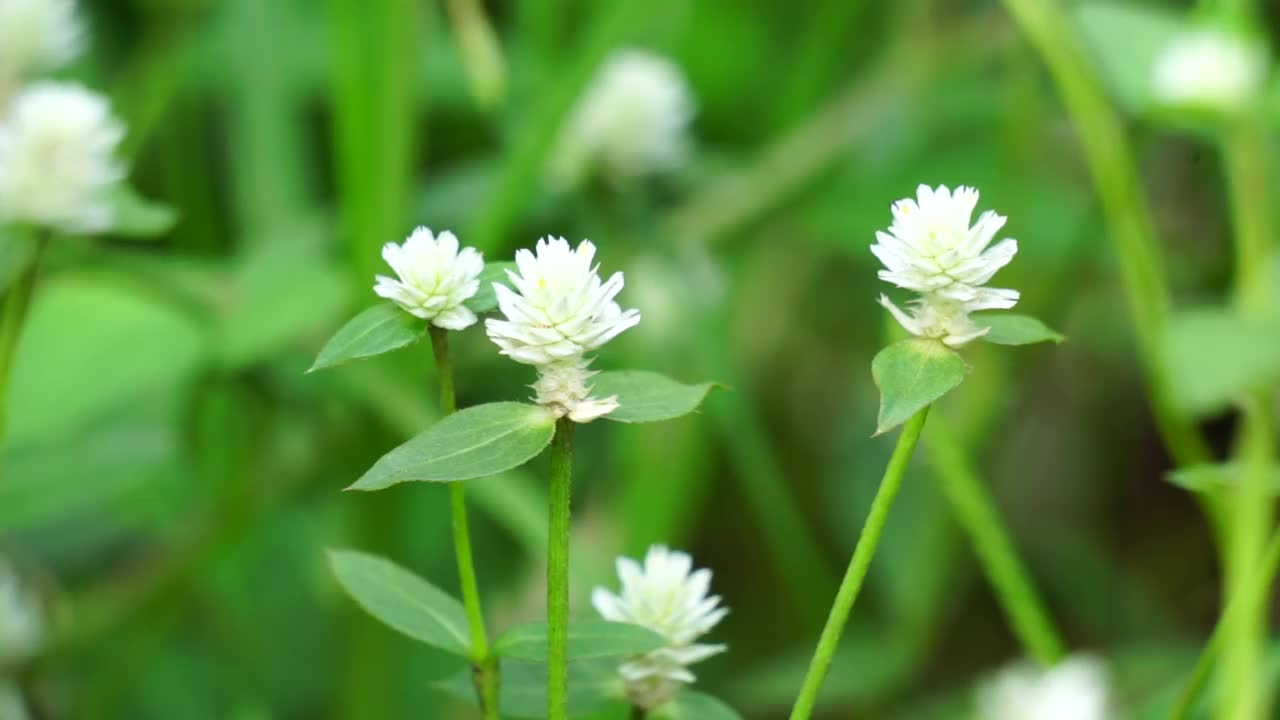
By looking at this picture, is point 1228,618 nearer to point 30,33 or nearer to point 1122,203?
point 1122,203

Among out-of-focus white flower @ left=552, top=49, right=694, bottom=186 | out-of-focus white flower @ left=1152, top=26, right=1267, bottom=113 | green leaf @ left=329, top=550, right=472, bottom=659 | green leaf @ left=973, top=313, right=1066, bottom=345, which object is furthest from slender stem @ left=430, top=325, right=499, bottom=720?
out-of-focus white flower @ left=552, top=49, right=694, bottom=186

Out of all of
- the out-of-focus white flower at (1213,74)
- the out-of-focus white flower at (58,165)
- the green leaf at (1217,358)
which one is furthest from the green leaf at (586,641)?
the out-of-focus white flower at (1213,74)

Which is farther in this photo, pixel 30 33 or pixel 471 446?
pixel 30 33

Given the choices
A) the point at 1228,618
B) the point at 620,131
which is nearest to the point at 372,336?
the point at 1228,618

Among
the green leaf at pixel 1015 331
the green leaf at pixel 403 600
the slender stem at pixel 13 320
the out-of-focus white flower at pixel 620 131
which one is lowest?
the green leaf at pixel 403 600

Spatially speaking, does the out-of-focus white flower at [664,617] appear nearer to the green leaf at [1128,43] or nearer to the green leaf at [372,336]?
the green leaf at [372,336]
